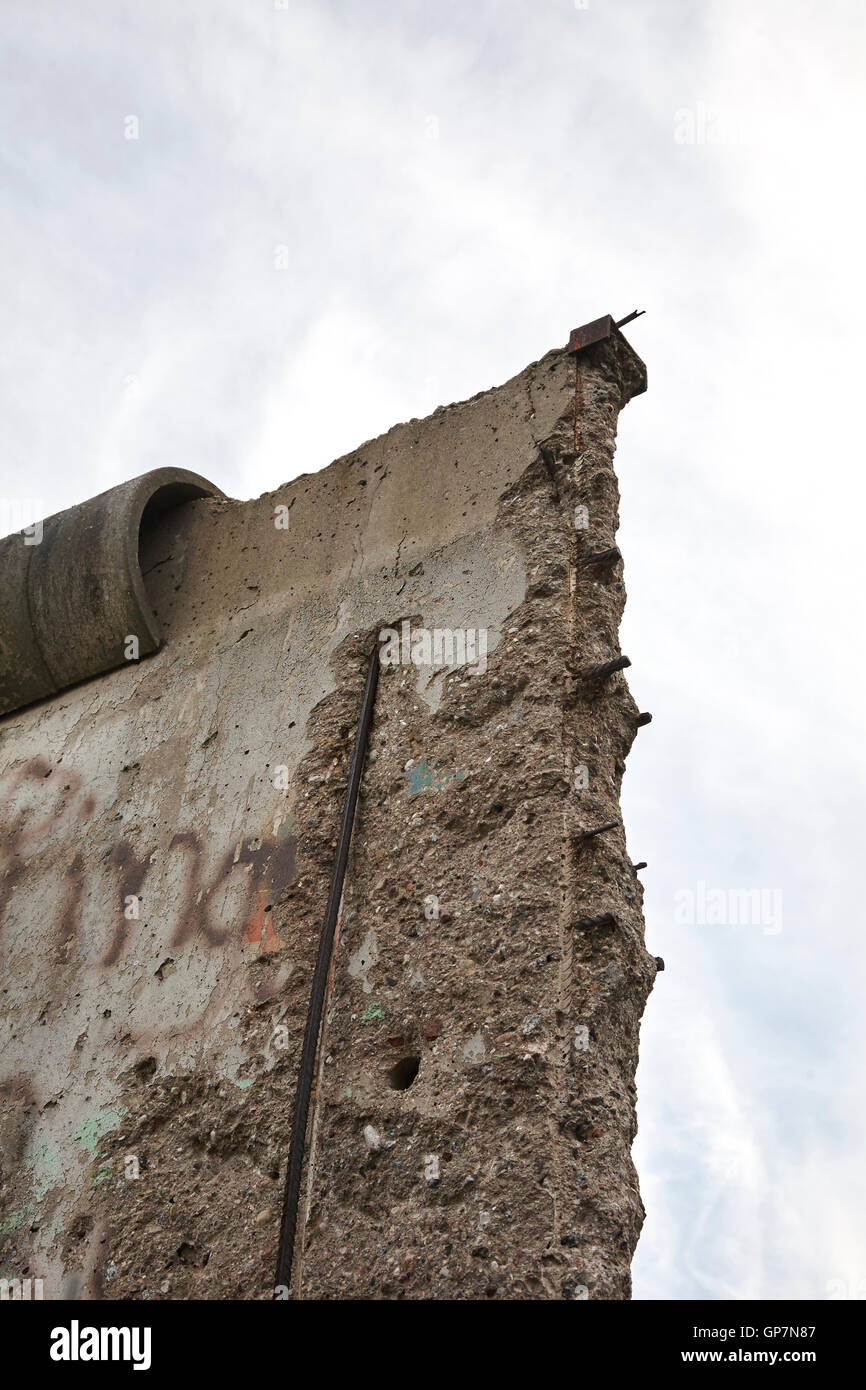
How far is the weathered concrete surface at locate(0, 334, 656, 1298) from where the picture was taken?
2.69 metres

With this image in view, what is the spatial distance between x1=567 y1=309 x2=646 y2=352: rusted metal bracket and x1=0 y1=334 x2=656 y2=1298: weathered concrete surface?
6cm

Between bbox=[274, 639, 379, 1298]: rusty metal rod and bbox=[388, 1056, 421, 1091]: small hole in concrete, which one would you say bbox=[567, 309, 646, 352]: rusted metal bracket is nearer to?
bbox=[274, 639, 379, 1298]: rusty metal rod

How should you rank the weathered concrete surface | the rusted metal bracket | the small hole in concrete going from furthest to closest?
the rusted metal bracket → the small hole in concrete → the weathered concrete surface

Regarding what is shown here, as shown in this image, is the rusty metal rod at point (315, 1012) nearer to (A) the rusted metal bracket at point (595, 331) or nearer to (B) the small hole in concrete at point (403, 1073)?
(B) the small hole in concrete at point (403, 1073)

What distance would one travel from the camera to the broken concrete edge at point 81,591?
458cm

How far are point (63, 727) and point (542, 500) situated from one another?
84.0 inches

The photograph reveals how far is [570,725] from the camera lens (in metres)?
3.21

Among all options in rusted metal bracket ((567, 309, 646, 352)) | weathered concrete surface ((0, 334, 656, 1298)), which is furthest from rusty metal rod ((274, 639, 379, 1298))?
rusted metal bracket ((567, 309, 646, 352))

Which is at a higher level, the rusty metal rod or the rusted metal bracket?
the rusted metal bracket

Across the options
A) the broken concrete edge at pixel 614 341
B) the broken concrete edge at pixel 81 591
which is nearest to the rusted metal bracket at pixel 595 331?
the broken concrete edge at pixel 614 341

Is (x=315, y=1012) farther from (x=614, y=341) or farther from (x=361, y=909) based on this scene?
(x=614, y=341)

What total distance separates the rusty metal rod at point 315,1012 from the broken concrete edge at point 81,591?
1.32 meters
